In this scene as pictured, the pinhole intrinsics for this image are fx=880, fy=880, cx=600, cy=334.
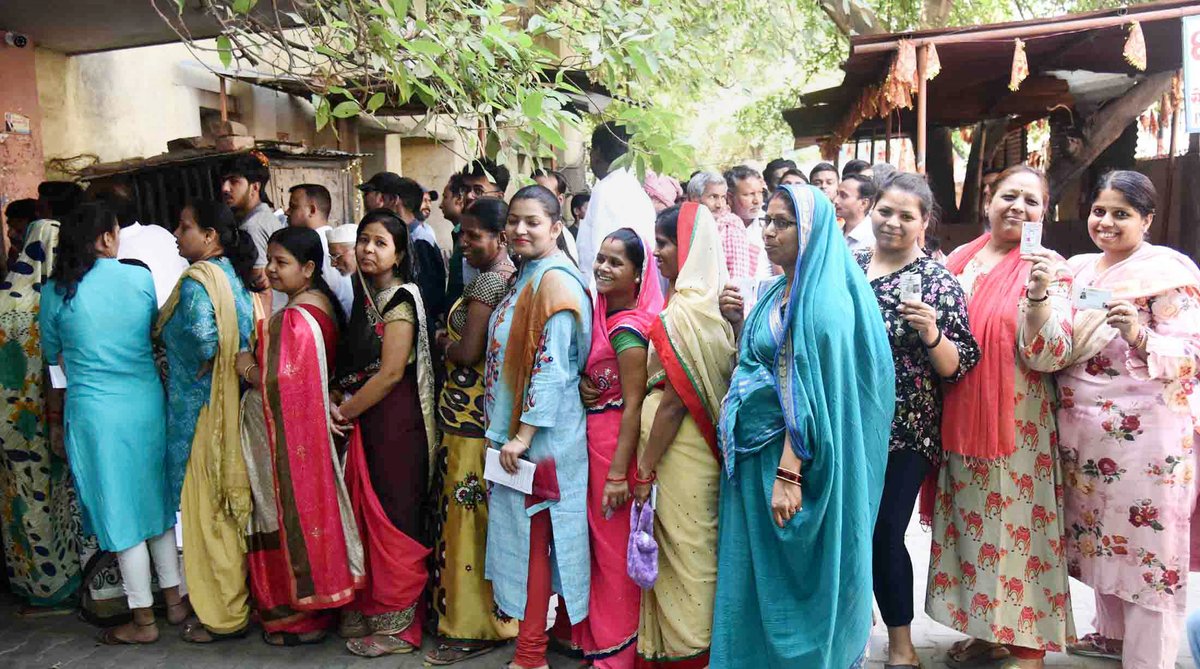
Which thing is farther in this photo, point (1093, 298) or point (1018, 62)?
point (1018, 62)

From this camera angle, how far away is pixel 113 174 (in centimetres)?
647

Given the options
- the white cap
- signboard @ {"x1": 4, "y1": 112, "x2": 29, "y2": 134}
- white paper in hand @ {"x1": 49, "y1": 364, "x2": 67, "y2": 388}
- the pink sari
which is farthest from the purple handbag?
signboard @ {"x1": 4, "y1": 112, "x2": 29, "y2": 134}

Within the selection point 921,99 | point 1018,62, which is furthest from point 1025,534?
point 1018,62

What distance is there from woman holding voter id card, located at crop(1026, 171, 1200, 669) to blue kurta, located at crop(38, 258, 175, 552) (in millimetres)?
3523

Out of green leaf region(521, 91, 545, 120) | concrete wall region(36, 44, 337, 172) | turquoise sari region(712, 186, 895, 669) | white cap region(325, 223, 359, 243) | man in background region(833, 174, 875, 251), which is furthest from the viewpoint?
concrete wall region(36, 44, 337, 172)

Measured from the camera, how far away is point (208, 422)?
3.72 meters

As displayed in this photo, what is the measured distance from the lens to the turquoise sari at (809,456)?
106 inches

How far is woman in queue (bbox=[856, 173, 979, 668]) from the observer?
3.04 metres

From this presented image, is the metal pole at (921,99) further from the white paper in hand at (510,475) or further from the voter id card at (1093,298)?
the white paper in hand at (510,475)

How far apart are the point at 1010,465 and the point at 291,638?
2956 mm

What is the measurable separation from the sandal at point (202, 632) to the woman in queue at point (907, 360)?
8.75ft

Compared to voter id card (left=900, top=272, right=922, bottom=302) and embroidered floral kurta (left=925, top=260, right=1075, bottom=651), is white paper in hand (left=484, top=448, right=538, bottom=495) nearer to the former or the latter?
voter id card (left=900, top=272, right=922, bottom=302)

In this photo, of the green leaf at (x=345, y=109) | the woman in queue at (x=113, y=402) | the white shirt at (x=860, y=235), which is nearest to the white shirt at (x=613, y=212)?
the green leaf at (x=345, y=109)

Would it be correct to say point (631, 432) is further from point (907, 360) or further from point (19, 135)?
point (19, 135)
